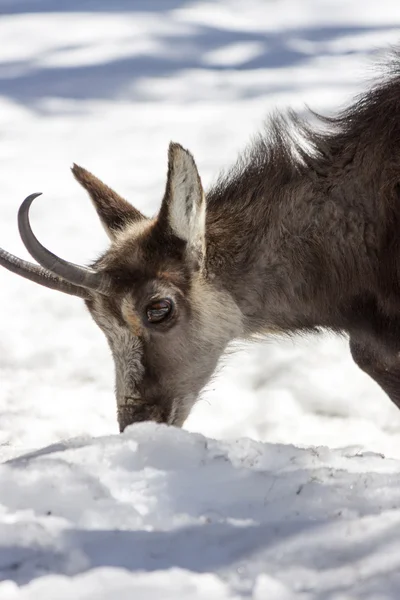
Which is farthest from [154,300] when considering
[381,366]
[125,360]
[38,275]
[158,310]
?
[381,366]

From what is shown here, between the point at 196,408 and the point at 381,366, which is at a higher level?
the point at 381,366

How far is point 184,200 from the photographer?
3.89 meters

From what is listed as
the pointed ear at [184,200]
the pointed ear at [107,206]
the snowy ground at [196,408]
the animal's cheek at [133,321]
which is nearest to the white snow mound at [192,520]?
the snowy ground at [196,408]

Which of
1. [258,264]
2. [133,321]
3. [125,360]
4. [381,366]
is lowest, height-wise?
[381,366]

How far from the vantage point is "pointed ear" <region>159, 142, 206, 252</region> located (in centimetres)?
371

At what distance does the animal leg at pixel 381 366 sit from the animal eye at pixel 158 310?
91cm

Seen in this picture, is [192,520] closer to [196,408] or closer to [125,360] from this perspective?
[125,360]

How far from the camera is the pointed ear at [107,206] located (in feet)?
14.5

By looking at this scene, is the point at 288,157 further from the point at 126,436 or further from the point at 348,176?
the point at 126,436

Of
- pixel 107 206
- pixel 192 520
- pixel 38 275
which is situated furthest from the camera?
pixel 107 206

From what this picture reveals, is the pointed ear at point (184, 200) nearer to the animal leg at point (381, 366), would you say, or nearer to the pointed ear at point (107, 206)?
the pointed ear at point (107, 206)

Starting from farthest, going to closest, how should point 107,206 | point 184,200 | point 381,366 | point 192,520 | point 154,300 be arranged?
point 381,366 → point 107,206 → point 154,300 → point 184,200 → point 192,520

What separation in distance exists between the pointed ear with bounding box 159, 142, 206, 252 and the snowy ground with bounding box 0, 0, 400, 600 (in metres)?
0.86

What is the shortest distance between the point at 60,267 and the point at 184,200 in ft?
1.88
